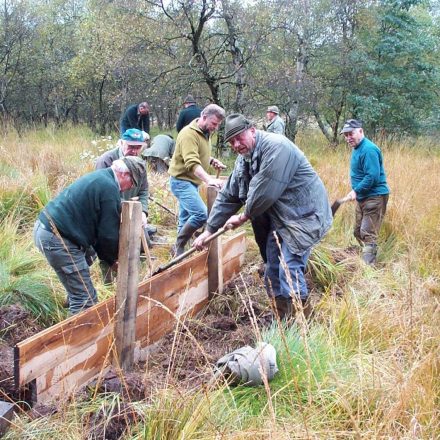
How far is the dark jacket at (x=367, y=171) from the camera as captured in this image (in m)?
5.52

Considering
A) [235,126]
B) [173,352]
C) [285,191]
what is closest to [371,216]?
[285,191]

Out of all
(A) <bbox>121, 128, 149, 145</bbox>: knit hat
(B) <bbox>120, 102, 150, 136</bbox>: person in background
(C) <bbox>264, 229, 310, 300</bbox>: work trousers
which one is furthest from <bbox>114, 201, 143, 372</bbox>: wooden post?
(B) <bbox>120, 102, 150, 136</bbox>: person in background

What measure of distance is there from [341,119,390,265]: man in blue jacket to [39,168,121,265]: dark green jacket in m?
3.21

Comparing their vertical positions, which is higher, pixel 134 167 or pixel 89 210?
pixel 134 167

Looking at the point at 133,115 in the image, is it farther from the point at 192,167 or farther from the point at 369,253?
the point at 369,253

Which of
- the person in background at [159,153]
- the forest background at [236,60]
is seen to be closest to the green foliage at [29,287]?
the person in background at [159,153]

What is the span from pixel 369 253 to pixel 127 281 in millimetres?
3501

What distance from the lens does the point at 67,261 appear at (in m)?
3.49

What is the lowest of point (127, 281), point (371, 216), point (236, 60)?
point (371, 216)

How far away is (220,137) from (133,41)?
3130 mm

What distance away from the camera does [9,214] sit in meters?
6.11

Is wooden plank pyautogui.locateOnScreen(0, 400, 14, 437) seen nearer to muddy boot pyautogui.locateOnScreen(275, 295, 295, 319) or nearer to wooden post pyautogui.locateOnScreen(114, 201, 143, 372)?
wooden post pyautogui.locateOnScreen(114, 201, 143, 372)

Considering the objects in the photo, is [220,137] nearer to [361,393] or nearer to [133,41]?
[133,41]

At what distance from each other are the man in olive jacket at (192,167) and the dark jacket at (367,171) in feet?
5.52
